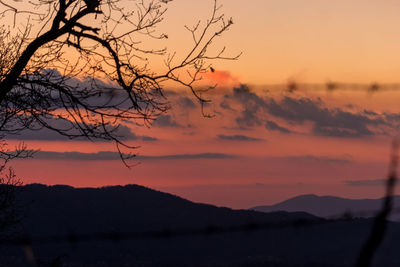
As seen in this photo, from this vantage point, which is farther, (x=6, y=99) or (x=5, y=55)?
(x=5, y=55)

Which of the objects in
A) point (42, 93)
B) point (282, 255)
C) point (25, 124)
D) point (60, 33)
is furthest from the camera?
point (282, 255)

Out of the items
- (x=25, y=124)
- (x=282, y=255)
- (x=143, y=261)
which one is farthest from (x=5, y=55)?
(x=282, y=255)

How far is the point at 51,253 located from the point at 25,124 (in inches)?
6599

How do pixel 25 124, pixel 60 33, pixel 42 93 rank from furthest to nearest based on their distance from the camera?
pixel 25 124 → pixel 42 93 → pixel 60 33

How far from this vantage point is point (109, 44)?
15.2 meters

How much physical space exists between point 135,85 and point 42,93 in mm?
2126

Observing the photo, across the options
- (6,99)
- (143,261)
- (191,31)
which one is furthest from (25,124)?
(143,261)

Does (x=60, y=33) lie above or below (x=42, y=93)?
above

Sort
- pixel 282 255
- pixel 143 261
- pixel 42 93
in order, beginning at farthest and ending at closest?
pixel 282 255
pixel 143 261
pixel 42 93

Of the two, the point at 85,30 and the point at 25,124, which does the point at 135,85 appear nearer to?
the point at 85,30

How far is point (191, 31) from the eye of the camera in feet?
49.2

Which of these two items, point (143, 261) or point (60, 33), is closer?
point (60, 33)

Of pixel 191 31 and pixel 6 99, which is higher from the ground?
pixel 191 31

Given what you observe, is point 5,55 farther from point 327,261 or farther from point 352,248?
point 352,248
